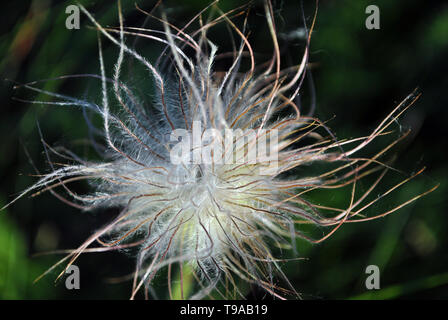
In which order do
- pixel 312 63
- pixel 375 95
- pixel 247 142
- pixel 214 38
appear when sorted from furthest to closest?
1. pixel 375 95
2. pixel 312 63
3. pixel 214 38
4. pixel 247 142

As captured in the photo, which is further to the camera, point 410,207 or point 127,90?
point 410,207

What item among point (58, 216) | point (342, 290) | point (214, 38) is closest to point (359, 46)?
point (214, 38)

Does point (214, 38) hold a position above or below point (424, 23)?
below

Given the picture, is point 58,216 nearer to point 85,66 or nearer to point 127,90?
point 85,66

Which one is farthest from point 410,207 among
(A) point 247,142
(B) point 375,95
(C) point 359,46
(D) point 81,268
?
(D) point 81,268

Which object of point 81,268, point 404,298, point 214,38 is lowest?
point 404,298

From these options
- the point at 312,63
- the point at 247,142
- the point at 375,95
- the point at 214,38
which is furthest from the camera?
the point at 375,95
